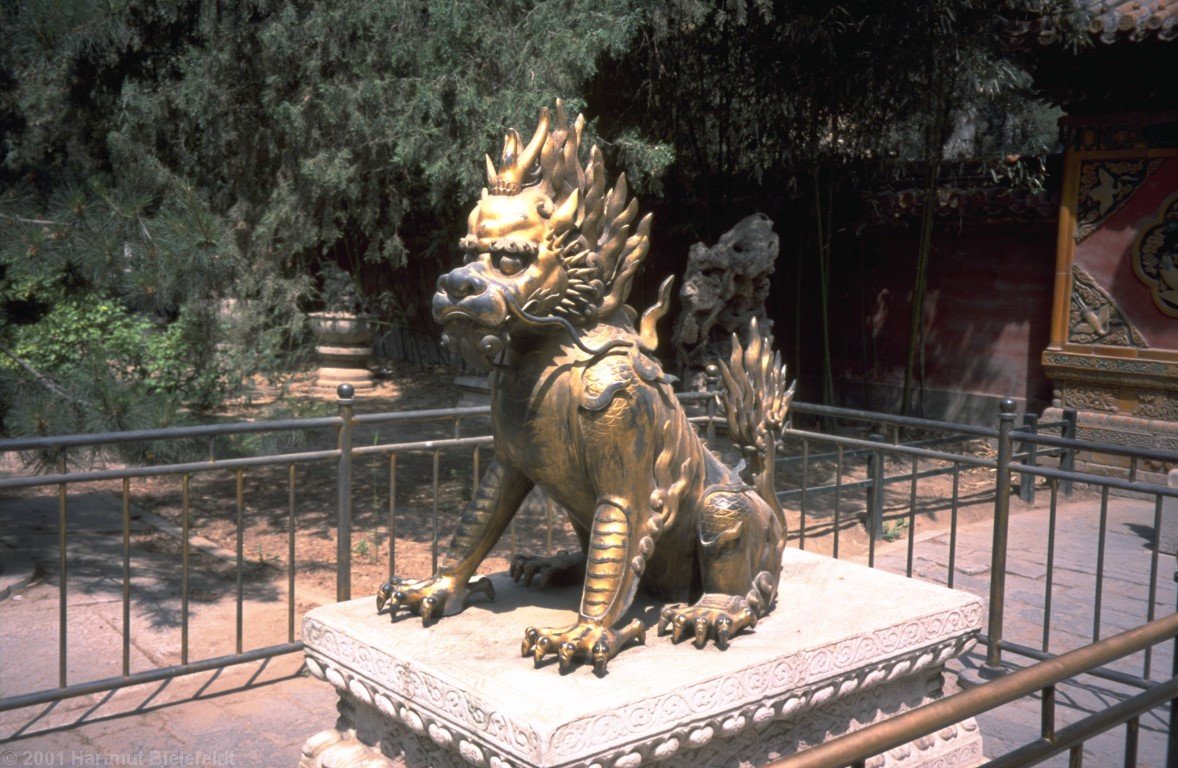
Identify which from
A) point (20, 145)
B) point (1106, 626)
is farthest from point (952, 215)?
point (20, 145)

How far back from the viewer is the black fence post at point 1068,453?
859cm

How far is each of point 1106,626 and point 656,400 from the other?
12.9 feet

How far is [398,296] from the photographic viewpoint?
1612 cm

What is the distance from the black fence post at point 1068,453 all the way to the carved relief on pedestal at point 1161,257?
1.21 meters

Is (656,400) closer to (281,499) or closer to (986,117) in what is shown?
(281,499)

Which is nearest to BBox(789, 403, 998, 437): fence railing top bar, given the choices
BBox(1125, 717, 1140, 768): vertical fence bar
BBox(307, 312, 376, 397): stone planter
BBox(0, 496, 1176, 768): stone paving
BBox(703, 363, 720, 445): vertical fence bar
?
BBox(703, 363, 720, 445): vertical fence bar

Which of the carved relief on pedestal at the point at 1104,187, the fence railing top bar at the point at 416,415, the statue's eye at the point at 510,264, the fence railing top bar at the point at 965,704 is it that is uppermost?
the carved relief on pedestal at the point at 1104,187

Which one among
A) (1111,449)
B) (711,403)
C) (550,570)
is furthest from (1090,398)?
(550,570)

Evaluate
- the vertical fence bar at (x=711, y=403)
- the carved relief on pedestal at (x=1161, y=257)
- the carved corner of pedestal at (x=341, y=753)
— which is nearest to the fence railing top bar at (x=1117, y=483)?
the vertical fence bar at (x=711, y=403)

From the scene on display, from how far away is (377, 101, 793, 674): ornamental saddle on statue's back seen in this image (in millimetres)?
2342

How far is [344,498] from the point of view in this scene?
4.07m

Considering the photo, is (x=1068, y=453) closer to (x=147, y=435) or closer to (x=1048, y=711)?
(x=147, y=435)

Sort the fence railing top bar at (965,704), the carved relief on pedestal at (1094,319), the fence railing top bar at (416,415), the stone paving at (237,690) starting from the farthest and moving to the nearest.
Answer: the carved relief on pedestal at (1094,319)
the fence railing top bar at (416,415)
the stone paving at (237,690)
the fence railing top bar at (965,704)

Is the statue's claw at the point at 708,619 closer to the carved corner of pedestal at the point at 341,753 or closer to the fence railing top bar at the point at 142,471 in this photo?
the carved corner of pedestal at the point at 341,753
